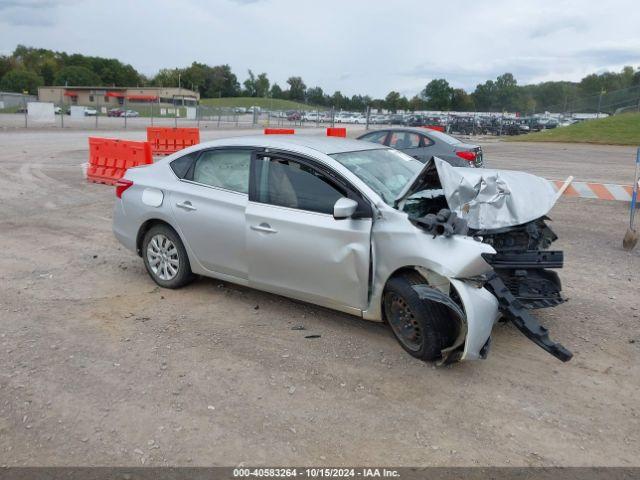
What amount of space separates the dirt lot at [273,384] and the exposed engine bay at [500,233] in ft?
1.65

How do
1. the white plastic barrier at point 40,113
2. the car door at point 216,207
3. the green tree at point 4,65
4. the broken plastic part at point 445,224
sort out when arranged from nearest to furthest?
the broken plastic part at point 445,224, the car door at point 216,207, the white plastic barrier at point 40,113, the green tree at point 4,65

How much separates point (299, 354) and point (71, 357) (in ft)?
5.73

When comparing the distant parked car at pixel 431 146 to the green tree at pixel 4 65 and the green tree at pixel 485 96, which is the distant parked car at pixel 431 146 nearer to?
the green tree at pixel 485 96

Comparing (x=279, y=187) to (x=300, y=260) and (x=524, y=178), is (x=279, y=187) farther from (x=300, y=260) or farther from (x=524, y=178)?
(x=524, y=178)

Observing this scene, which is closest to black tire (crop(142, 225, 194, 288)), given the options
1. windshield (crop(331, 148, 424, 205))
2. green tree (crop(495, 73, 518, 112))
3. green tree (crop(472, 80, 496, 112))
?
windshield (crop(331, 148, 424, 205))

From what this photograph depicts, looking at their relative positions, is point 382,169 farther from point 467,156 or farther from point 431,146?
point 431,146

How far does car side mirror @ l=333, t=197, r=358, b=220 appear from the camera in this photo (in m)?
4.24

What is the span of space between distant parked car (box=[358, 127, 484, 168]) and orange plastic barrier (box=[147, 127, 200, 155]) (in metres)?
8.16

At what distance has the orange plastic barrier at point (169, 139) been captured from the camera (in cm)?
1878

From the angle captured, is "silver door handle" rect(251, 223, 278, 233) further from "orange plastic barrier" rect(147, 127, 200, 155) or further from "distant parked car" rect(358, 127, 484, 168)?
"orange plastic barrier" rect(147, 127, 200, 155)

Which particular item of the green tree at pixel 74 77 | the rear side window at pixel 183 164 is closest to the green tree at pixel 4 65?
the green tree at pixel 74 77

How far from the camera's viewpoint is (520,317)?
3.98m

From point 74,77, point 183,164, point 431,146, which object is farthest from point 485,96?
point 183,164

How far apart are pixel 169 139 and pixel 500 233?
16.3m
